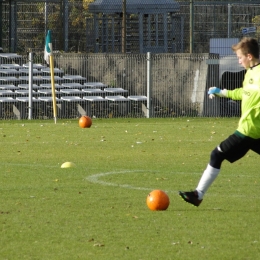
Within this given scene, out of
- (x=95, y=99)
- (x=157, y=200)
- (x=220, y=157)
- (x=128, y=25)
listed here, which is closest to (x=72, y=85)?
(x=95, y=99)

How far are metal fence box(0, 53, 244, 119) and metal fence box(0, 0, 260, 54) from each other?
278 cm

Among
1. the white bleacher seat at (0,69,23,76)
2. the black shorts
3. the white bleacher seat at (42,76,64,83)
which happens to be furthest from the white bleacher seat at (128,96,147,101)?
the black shorts

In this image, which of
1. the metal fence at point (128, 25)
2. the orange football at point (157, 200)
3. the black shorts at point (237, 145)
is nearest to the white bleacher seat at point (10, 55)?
the metal fence at point (128, 25)

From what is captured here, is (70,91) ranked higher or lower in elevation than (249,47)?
lower

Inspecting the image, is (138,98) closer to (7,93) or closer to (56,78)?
(56,78)

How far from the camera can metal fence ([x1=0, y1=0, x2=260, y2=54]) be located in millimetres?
31906

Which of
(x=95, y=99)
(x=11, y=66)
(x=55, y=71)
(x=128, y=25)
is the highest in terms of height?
(x=128, y=25)

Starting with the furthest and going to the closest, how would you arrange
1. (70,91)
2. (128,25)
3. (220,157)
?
(128,25) → (70,91) → (220,157)

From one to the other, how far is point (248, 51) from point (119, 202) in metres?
2.39

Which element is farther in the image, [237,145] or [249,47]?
[237,145]

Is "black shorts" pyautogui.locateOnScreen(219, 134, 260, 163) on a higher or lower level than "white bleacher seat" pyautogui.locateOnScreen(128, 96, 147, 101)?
higher

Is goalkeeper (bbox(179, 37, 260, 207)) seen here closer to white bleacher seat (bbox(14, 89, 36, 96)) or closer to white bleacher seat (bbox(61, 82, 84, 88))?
white bleacher seat (bbox(14, 89, 36, 96))

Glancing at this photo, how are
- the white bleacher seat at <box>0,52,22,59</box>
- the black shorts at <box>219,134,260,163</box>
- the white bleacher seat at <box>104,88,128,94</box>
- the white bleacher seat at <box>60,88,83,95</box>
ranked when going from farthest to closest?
the white bleacher seat at <box>0,52,22,59</box> < the white bleacher seat at <box>104,88,128,94</box> < the white bleacher seat at <box>60,88,83,95</box> < the black shorts at <box>219,134,260,163</box>

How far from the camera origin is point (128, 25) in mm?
33531
